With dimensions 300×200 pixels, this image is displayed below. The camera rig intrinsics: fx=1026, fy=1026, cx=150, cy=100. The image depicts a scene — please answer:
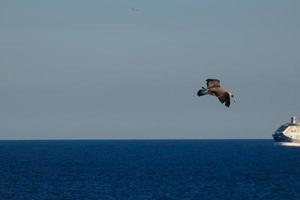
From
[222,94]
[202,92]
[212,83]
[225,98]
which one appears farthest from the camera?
[225,98]

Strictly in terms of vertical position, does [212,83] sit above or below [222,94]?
above

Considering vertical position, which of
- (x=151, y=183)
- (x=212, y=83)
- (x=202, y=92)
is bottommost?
(x=151, y=183)

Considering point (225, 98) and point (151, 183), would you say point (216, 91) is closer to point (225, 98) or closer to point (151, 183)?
point (225, 98)

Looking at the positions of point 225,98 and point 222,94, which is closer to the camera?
point 222,94

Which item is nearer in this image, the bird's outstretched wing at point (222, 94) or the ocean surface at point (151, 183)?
the bird's outstretched wing at point (222, 94)

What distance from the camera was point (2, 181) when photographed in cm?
12706

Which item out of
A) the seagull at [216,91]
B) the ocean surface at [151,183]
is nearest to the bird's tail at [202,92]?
the seagull at [216,91]

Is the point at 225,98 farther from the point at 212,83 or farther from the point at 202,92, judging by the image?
the point at 202,92

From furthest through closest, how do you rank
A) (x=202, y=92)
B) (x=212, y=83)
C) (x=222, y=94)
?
(x=222, y=94)
(x=212, y=83)
(x=202, y=92)

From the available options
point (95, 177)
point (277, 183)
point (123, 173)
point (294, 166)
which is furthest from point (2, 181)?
point (294, 166)

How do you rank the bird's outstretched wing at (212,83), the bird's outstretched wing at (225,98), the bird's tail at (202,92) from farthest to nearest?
the bird's outstretched wing at (225,98)
the bird's outstretched wing at (212,83)
the bird's tail at (202,92)

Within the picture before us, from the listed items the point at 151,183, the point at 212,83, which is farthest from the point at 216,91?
the point at 151,183

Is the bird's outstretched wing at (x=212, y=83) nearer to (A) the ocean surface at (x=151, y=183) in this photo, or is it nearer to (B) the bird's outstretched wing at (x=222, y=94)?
(B) the bird's outstretched wing at (x=222, y=94)

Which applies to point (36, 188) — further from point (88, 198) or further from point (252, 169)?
point (252, 169)
